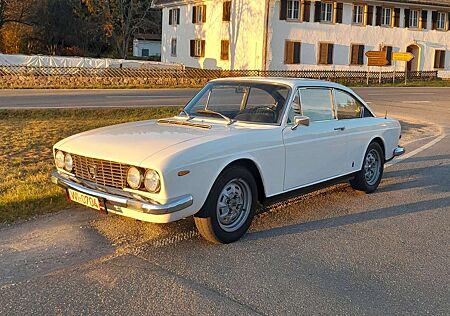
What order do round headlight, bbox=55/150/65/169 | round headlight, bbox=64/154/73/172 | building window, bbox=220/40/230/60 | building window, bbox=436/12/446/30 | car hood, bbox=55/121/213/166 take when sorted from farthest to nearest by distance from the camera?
building window, bbox=436/12/446/30
building window, bbox=220/40/230/60
round headlight, bbox=55/150/65/169
round headlight, bbox=64/154/73/172
car hood, bbox=55/121/213/166

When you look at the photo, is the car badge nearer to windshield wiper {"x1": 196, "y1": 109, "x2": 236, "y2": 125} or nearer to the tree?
windshield wiper {"x1": 196, "y1": 109, "x2": 236, "y2": 125}

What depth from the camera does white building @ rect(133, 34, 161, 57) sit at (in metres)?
68.2

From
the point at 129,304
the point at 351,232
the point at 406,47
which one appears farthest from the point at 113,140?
the point at 406,47

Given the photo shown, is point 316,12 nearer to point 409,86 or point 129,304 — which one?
point 409,86

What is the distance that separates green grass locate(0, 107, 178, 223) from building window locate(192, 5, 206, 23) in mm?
27903

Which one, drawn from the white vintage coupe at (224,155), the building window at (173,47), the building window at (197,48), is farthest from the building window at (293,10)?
the white vintage coupe at (224,155)

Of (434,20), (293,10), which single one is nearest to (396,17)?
(434,20)

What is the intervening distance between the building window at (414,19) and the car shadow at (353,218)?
131 ft

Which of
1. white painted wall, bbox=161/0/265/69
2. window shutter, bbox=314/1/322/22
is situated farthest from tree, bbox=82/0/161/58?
window shutter, bbox=314/1/322/22

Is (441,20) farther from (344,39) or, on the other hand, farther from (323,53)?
(323,53)

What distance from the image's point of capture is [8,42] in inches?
2078

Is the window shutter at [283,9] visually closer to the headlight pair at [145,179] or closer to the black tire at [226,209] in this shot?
the black tire at [226,209]

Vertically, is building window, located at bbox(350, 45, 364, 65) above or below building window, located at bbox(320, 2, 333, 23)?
below

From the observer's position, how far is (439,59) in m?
45.0
